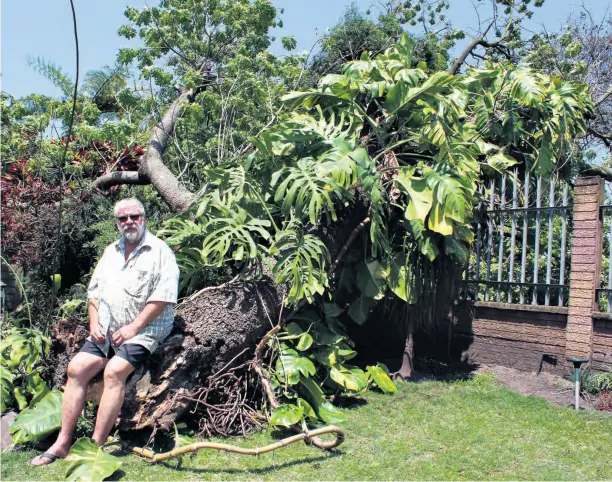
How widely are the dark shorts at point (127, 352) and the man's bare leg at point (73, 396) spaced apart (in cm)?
6

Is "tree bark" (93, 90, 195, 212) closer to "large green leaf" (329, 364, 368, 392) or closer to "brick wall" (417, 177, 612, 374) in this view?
"large green leaf" (329, 364, 368, 392)

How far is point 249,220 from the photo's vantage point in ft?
19.9

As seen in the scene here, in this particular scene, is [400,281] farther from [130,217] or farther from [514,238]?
[130,217]

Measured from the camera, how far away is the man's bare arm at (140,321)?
443cm

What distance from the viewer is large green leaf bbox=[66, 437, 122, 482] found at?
3902 millimetres

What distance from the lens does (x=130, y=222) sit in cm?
468

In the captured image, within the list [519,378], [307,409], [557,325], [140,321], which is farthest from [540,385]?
[140,321]

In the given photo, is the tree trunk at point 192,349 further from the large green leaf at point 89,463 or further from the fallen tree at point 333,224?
the large green leaf at point 89,463

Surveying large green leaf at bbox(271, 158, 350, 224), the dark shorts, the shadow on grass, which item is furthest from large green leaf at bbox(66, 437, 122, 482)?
large green leaf at bbox(271, 158, 350, 224)

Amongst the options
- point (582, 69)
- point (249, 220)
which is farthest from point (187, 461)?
point (582, 69)

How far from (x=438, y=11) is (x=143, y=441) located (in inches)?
447

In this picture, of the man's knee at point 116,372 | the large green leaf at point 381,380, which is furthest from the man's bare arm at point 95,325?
the large green leaf at point 381,380

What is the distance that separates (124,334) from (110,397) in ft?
1.40

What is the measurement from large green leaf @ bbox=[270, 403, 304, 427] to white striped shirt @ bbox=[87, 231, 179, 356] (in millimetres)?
1077
